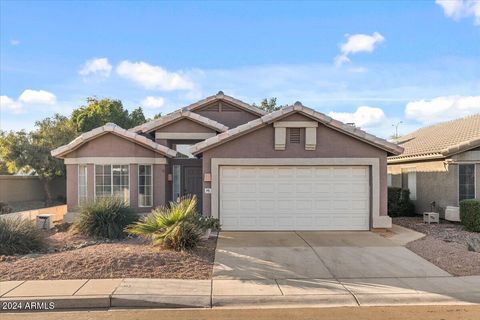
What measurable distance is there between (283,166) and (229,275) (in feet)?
19.3

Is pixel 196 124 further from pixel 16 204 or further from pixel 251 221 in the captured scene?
pixel 16 204

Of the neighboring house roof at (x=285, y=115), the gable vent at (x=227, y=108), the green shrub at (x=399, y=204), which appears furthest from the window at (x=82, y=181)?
the green shrub at (x=399, y=204)

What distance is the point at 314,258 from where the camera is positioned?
10.5 m

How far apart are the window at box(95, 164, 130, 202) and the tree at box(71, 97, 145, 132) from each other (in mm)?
18687

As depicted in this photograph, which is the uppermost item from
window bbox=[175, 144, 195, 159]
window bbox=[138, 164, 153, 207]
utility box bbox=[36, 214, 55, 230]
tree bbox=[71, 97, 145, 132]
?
tree bbox=[71, 97, 145, 132]

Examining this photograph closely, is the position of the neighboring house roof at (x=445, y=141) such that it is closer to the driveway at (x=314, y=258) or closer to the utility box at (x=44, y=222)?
the driveway at (x=314, y=258)

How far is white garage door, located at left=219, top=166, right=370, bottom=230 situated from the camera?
47.2ft

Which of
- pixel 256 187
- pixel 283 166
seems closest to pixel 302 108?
pixel 283 166

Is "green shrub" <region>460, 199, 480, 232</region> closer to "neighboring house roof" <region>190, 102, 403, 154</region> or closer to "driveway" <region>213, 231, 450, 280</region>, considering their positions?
"neighboring house roof" <region>190, 102, 403, 154</region>

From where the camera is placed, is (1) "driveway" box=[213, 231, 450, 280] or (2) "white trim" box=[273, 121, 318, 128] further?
(2) "white trim" box=[273, 121, 318, 128]

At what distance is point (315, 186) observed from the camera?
14.5 m

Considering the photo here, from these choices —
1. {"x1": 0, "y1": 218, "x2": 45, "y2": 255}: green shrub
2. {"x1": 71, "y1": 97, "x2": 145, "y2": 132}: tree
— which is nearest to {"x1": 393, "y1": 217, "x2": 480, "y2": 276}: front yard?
{"x1": 0, "y1": 218, "x2": 45, "y2": 255}: green shrub

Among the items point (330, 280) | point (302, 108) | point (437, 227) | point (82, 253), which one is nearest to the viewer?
point (330, 280)

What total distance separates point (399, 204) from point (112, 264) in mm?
13405
